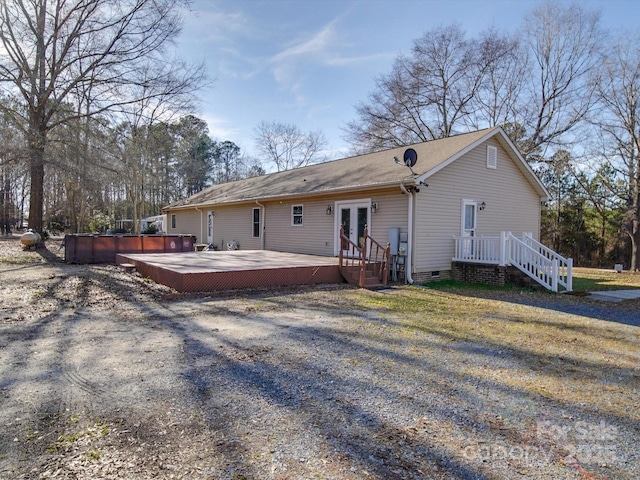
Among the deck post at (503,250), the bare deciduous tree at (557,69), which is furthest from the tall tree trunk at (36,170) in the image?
the bare deciduous tree at (557,69)

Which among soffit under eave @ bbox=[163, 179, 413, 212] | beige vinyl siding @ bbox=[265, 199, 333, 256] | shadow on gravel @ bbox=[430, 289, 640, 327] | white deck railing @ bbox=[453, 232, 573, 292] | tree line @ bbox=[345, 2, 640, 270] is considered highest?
tree line @ bbox=[345, 2, 640, 270]

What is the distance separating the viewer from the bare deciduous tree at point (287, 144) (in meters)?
38.5

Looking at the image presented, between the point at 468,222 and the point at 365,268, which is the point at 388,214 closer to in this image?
the point at 365,268

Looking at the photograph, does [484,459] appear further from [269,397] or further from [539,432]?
[269,397]

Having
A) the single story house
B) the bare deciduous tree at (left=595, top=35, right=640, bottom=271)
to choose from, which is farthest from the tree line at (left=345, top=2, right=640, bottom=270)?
the single story house

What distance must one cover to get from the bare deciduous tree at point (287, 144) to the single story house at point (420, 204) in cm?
2342

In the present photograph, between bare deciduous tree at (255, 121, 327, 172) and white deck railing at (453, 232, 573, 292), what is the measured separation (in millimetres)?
29035

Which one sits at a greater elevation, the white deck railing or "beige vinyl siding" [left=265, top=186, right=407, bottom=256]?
"beige vinyl siding" [left=265, top=186, right=407, bottom=256]

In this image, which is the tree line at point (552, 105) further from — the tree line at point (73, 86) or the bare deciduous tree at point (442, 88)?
the tree line at point (73, 86)

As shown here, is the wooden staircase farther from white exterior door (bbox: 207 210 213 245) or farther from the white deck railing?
white exterior door (bbox: 207 210 213 245)

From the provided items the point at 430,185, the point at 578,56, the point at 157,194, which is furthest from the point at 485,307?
the point at 157,194

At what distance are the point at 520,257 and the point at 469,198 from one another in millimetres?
2264

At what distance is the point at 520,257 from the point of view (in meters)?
10.1

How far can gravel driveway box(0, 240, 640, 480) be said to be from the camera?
2.25 m
